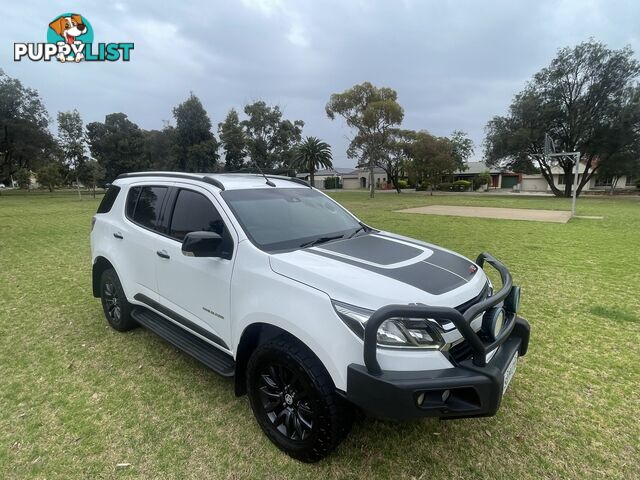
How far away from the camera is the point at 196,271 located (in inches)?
110

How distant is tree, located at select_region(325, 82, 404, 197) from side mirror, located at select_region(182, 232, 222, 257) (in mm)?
34099

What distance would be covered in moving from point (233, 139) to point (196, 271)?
48.1 m

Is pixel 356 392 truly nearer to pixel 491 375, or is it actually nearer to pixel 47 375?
pixel 491 375

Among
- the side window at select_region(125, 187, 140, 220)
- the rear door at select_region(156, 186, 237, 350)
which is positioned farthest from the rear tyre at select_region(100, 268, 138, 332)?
the rear door at select_region(156, 186, 237, 350)

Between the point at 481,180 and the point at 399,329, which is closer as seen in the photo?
the point at 399,329

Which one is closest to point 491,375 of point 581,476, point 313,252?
point 581,476

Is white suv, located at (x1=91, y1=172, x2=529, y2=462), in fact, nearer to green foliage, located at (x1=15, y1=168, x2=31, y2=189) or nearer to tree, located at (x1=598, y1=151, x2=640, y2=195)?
tree, located at (x1=598, y1=151, x2=640, y2=195)

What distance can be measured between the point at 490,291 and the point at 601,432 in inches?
47.2

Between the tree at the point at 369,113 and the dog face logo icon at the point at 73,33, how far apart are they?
25655 mm

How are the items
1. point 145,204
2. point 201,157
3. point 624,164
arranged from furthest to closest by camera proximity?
point 201,157 < point 624,164 < point 145,204

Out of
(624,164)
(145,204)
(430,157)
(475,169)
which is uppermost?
(475,169)

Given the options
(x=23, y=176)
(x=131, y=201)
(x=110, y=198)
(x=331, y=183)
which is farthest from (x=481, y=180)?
(x=23, y=176)

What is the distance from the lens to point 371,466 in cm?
225

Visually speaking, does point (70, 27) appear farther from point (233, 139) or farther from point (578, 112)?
point (578, 112)
